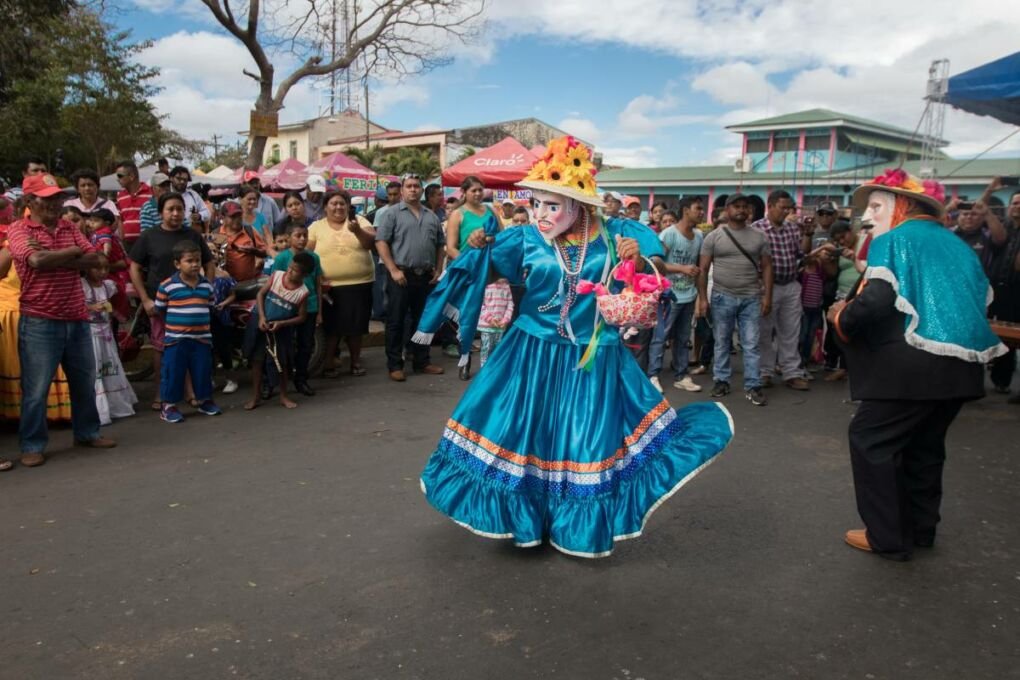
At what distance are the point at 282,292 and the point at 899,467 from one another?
212 inches

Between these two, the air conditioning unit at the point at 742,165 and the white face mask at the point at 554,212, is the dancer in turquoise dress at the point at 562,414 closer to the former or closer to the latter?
the white face mask at the point at 554,212

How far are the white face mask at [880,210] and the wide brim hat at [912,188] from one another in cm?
3

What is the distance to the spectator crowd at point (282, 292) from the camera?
17.8 ft

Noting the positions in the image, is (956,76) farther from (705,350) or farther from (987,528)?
(987,528)

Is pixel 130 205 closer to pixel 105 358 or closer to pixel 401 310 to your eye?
pixel 105 358

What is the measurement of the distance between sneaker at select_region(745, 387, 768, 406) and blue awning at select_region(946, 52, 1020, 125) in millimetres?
4725

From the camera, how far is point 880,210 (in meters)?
4.00

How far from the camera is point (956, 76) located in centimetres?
926

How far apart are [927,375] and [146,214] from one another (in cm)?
731

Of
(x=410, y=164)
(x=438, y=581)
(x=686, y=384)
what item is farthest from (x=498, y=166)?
(x=410, y=164)

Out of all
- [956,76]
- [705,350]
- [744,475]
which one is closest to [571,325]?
[744,475]

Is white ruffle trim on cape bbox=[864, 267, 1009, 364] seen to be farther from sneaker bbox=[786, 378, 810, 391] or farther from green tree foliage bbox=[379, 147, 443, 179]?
green tree foliage bbox=[379, 147, 443, 179]

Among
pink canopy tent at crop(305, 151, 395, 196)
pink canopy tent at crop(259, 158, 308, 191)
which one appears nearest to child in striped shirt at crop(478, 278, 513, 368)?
pink canopy tent at crop(259, 158, 308, 191)

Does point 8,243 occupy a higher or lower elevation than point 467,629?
higher
